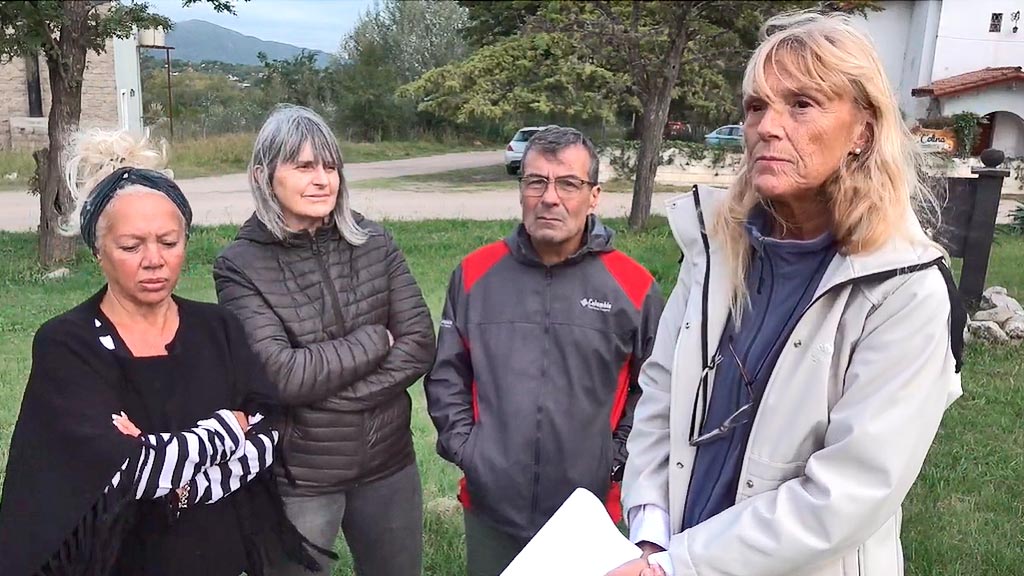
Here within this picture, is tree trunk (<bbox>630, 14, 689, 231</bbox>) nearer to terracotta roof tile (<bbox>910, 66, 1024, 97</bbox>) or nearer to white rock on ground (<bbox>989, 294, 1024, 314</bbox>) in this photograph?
white rock on ground (<bbox>989, 294, 1024, 314</bbox>)

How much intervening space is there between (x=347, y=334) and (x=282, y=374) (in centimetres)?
25

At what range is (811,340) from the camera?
5.17 feet

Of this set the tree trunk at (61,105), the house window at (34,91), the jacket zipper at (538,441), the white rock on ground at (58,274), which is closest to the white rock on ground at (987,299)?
the jacket zipper at (538,441)

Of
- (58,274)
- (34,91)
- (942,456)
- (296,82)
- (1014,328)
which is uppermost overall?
(296,82)

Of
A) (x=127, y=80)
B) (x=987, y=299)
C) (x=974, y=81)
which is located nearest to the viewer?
(x=987, y=299)

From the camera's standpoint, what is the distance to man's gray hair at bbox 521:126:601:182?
2.54 m

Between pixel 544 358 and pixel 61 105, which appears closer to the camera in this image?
pixel 544 358

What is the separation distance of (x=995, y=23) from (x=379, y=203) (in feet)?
73.2

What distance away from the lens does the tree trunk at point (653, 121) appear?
1332 centimetres

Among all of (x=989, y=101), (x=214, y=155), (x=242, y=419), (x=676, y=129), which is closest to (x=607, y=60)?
(x=242, y=419)

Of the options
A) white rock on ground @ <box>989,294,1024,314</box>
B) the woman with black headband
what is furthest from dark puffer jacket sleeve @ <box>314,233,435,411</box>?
white rock on ground @ <box>989,294,1024,314</box>

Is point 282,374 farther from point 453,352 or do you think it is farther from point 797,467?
point 797,467

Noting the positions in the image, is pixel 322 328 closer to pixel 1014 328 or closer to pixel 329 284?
pixel 329 284

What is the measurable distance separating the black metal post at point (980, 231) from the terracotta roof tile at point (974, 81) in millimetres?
20426
